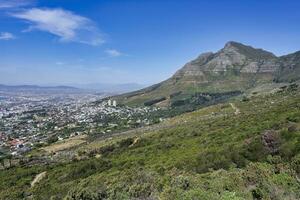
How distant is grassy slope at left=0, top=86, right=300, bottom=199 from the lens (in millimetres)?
26598

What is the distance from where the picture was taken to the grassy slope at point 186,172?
2660 centimetres

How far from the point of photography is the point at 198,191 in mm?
22719

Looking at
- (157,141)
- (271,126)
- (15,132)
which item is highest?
(271,126)

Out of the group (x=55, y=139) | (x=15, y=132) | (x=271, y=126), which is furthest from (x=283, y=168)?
(x=15, y=132)

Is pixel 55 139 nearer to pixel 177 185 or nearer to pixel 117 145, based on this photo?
pixel 117 145

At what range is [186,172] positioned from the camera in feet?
140

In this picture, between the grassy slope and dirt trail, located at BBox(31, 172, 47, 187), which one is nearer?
the grassy slope

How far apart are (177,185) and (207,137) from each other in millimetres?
49064

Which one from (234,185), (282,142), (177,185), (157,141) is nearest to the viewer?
(234,185)

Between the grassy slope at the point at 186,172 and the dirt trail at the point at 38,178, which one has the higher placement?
the grassy slope at the point at 186,172

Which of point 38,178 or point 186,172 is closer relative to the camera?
point 186,172

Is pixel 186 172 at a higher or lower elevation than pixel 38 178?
higher

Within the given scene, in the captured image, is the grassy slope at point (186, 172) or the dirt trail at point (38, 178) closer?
the grassy slope at point (186, 172)

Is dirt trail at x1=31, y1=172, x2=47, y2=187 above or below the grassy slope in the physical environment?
below
